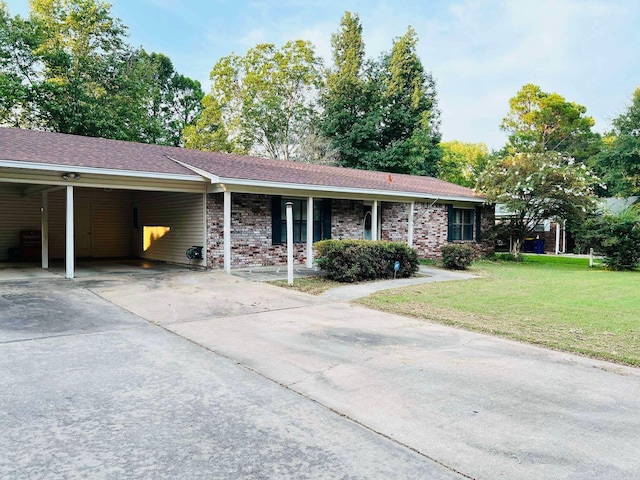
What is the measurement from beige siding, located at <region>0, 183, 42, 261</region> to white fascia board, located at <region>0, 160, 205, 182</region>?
217 inches

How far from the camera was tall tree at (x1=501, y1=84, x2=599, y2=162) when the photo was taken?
37.5 metres

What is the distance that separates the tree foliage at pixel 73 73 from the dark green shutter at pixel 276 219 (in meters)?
13.4

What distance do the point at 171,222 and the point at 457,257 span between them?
350 inches

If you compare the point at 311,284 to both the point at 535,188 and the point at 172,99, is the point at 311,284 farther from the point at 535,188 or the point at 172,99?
the point at 172,99

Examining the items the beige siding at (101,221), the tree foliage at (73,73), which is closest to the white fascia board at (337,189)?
the beige siding at (101,221)

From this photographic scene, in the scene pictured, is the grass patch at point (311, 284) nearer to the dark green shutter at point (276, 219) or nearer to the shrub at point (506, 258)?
the dark green shutter at point (276, 219)

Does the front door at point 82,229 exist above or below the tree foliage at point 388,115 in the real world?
below

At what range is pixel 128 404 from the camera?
3.44m

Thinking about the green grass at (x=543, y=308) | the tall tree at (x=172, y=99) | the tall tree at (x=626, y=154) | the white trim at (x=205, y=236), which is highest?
the tall tree at (x=172, y=99)

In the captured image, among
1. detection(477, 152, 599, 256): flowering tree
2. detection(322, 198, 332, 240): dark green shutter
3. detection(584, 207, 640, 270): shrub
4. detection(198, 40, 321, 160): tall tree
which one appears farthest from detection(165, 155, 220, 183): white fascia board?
detection(198, 40, 321, 160): tall tree

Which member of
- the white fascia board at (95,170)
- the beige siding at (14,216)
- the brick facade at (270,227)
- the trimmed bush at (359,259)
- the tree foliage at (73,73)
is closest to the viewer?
the white fascia board at (95,170)

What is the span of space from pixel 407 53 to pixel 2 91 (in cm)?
2335

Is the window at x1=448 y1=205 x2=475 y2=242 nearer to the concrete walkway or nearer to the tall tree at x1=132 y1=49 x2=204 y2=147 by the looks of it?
the concrete walkway

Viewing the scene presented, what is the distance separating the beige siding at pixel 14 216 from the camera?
14055 mm
